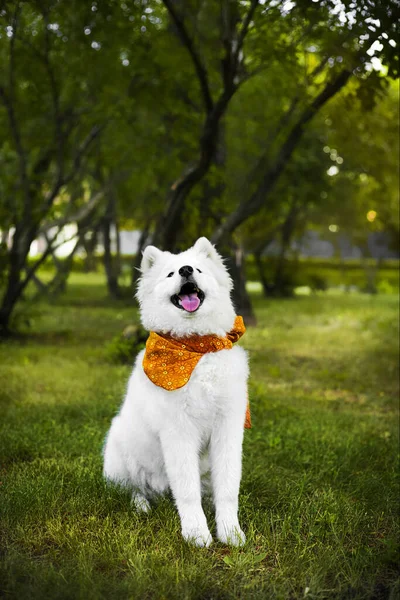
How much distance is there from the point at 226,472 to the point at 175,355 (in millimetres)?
712

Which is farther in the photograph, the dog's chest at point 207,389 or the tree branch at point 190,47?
the tree branch at point 190,47

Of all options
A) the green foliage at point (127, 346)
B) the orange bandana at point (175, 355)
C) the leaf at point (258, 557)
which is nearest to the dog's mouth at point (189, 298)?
the orange bandana at point (175, 355)

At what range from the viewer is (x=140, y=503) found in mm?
3914

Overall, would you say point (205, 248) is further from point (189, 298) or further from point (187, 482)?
point (187, 482)

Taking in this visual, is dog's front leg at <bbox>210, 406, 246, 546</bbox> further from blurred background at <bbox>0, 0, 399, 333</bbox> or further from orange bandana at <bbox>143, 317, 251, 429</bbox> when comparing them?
blurred background at <bbox>0, 0, 399, 333</bbox>

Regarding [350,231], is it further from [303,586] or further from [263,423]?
[303,586]

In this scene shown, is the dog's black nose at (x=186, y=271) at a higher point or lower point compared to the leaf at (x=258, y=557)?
higher

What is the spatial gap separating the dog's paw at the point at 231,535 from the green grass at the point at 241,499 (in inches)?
1.8

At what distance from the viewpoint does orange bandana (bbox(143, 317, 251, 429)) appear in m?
3.57

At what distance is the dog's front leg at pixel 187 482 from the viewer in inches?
136

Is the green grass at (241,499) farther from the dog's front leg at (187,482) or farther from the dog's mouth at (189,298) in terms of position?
the dog's mouth at (189,298)

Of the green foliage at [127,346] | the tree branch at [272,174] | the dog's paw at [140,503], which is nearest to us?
the dog's paw at [140,503]

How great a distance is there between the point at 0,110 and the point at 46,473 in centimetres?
975

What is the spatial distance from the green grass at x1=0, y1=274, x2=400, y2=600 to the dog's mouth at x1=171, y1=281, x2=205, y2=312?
125 centimetres
